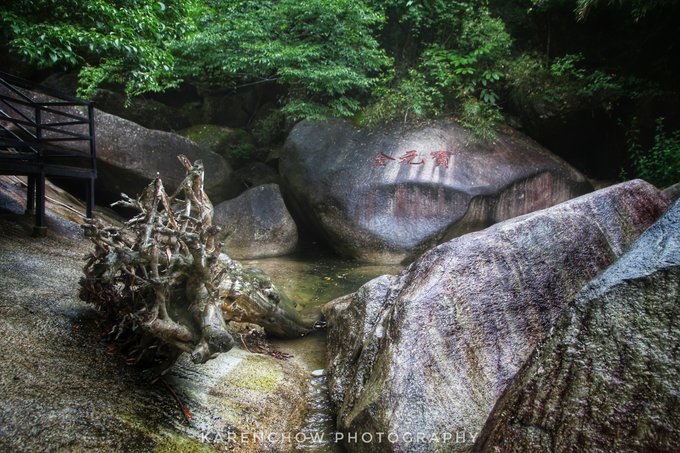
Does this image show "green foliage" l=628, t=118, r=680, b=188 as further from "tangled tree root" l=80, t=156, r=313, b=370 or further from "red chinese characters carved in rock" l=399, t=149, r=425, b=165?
"tangled tree root" l=80, t=156, r=313, b=370

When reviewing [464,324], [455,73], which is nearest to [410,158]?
[455,73]

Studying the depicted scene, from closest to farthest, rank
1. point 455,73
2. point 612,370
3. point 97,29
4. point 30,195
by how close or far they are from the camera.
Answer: point 612,370
point 97,29
point 30,195
point 455,73

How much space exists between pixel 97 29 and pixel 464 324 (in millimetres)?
5772

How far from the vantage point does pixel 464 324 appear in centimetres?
343

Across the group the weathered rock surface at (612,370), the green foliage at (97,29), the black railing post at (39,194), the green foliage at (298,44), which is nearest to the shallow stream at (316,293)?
the weathered rock surface at (612,370)

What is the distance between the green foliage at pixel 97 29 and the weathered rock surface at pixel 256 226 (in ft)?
12.4

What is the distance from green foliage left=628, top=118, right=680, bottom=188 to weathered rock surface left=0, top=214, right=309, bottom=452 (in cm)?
735

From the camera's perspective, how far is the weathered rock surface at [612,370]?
Result: 171cm

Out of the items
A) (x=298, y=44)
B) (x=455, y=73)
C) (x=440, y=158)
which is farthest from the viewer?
(x=455, y=73)

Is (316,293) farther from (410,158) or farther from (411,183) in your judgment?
(410,158)

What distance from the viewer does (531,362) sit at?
2.08 meters

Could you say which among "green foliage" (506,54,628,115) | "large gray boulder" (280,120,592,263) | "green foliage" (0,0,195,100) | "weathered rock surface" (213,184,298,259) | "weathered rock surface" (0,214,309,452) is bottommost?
"weathered rock surface" (0,214,309,452)

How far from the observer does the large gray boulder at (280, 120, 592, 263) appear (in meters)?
9.46

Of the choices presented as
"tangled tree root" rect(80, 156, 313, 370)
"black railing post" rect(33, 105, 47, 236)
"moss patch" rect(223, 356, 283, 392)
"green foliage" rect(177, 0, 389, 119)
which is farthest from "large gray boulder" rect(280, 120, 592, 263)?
"tangled tree root" rect(80, 156, 313, 370)
